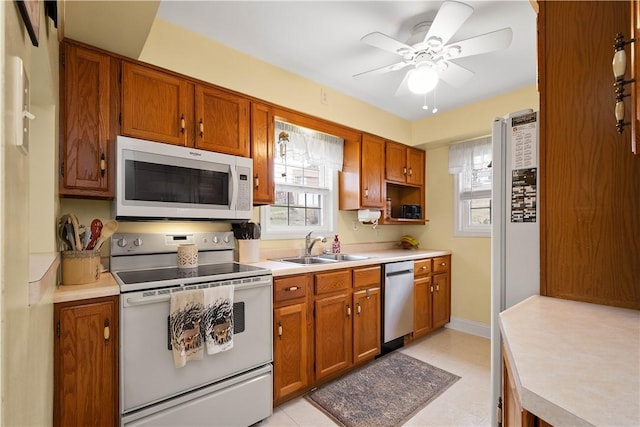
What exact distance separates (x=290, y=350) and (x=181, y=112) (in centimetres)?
174

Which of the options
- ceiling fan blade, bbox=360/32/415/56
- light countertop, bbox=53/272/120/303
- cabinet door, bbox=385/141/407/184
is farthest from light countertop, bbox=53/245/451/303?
ceiling fan blade, bbox=360/32/415/56

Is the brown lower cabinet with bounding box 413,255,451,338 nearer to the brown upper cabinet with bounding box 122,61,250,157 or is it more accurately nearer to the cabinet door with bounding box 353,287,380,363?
the cabinet door with bounding box 353,287,380,363

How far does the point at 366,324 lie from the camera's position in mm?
2584

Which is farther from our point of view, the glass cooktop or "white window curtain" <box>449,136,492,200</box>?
"white window curtain" <box>449,136,492,200</box>

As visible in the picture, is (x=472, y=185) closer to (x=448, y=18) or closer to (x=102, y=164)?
(x=448, y=18)

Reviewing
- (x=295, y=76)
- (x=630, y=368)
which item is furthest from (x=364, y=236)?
(x=630, y=368)

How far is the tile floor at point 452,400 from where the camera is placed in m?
1.91

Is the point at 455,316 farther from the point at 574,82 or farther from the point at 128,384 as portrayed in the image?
the point at 128,384

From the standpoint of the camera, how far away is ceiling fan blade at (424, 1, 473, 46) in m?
1.49

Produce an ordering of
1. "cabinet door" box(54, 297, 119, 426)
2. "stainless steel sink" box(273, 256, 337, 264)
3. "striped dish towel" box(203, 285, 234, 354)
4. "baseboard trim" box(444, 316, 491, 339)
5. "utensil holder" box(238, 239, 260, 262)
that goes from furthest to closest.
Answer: "baseboard trim" box(444, 316, 491, 339) < "stainless steel sink" box(273, 256, 337, 264) < "utensil holder" box(238, 239, 260, 262) < "striped dish towel" box(203, 285, 234, 354) < "cabinet door" box(54, 297, 119, 426)

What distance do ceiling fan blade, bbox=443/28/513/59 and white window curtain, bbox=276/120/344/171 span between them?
1.40m

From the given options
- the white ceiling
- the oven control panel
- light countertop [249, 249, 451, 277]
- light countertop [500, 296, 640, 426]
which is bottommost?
light countertop [249, 249, 451, 277]

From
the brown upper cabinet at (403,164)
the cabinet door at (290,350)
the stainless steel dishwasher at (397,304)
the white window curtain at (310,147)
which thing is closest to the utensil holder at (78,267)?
the cabinet door at (290,350)

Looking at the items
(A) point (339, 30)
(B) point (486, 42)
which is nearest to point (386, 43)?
(A) point (339, 30)
